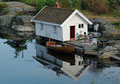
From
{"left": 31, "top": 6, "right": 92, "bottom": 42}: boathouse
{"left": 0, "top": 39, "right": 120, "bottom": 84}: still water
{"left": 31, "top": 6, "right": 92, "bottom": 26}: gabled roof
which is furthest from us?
{"left": 31, "top": 6, "right": 92, "bottom": 42}: boathouse

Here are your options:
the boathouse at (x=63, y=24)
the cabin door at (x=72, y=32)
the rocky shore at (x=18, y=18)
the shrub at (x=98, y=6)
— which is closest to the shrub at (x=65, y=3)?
the shrub at (x=98, y=6)

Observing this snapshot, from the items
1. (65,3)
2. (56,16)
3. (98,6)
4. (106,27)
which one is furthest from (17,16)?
(106,27)

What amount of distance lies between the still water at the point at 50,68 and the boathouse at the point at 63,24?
3.01m

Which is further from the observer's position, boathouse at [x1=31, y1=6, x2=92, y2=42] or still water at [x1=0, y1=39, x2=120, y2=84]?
boathouse at [x1=31, y1=6, x2=92, y2=42]

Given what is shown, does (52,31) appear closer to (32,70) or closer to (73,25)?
(73,25)

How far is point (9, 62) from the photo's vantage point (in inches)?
1538

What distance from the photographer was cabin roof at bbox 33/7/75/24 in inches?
1736

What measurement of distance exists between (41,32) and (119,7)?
24353mm

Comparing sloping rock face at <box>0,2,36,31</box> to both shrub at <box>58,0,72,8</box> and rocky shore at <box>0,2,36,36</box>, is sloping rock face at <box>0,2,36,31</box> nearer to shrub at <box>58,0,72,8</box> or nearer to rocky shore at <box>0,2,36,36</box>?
rocky shore at <box>0,2,36,36</box>

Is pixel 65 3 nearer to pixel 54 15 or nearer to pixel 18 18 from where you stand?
pixel 18 18

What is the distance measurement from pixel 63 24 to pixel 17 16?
23.9m

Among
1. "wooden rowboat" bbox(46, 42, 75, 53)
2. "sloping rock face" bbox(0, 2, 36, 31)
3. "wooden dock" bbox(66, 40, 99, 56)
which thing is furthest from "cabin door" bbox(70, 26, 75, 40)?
"sloping rock face" bbox(0, 2, 36, 31)

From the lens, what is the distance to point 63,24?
4294 centimetres

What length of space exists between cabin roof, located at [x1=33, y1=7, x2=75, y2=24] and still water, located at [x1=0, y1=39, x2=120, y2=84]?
4516 mm
